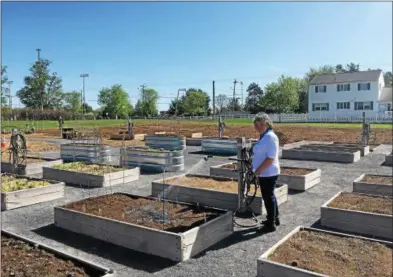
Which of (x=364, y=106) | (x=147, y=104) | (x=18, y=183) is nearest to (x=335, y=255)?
(x=18, y=183)

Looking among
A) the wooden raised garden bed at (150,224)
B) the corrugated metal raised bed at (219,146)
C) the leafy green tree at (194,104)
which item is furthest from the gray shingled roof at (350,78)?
the wooden raised garden bed at (150,224)

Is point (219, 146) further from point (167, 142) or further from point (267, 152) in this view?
point (267, 152)

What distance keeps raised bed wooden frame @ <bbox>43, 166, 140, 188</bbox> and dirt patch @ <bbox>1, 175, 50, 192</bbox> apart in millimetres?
1093

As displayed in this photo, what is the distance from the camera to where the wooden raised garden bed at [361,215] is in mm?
4734

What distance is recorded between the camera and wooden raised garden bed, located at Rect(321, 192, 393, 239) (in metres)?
4.73

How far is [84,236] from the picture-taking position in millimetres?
4934

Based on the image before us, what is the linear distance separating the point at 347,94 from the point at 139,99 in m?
42.1

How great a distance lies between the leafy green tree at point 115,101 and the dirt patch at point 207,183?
2287 inches

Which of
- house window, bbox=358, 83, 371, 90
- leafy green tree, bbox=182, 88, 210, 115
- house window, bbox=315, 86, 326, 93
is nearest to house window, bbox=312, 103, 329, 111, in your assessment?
house window, bbox=315, 86, 326, 93

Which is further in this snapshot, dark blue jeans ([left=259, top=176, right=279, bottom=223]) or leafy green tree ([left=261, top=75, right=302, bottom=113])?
leafy green tree ([left=261, top=75, right=302, bottom=113])

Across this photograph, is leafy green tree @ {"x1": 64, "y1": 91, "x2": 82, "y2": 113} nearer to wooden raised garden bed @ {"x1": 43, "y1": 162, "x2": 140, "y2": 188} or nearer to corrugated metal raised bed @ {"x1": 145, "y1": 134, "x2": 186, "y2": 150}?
corrugated metal raised bed @ {"x1": 145, "y1": 134, "x2": 186, "y2": 150}

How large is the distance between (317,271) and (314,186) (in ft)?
15.8

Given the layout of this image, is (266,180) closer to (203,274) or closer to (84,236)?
(203,274)

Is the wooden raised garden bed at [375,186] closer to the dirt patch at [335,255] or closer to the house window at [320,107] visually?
the dirt patch at [335,255]
